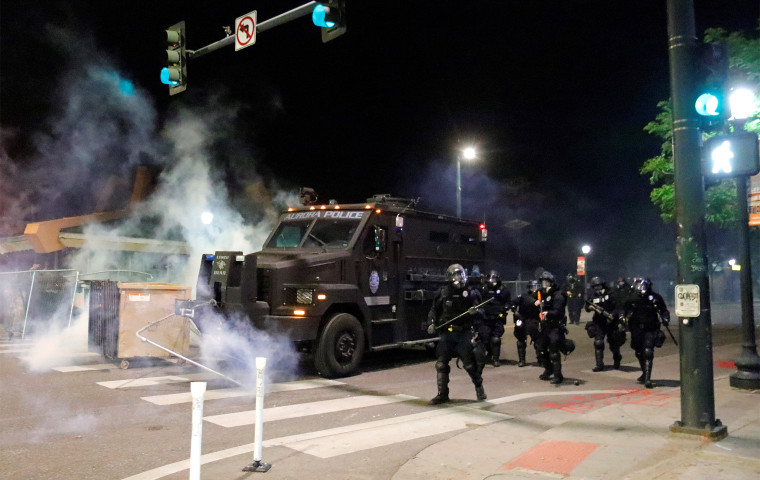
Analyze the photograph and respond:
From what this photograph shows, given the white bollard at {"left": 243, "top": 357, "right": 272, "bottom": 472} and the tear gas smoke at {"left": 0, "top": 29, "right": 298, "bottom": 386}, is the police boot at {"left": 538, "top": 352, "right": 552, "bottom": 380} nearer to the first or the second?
the white bollard at {"left": 243, "top": 357, "right": 272, "bottom": 472}

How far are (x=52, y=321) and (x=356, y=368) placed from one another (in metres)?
8.24

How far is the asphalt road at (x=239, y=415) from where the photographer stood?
5.58 metres

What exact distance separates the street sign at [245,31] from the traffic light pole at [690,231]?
21.9ft

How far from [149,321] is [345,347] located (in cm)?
334

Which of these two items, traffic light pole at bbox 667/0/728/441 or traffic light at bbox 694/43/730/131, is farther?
traffic light at bbox 694/43/730/131

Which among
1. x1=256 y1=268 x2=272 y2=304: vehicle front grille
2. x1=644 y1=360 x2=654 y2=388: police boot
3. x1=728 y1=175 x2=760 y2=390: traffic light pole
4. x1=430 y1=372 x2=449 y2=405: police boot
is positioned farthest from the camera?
x1=256 y1=268 x2=272 y2=304: vehicle front grille

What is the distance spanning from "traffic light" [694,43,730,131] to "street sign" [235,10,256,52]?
6.99 metres

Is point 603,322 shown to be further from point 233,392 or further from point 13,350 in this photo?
point 13,350

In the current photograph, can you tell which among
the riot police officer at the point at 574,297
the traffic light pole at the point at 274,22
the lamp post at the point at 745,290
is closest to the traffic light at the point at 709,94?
the lamp post at the point at 745,290

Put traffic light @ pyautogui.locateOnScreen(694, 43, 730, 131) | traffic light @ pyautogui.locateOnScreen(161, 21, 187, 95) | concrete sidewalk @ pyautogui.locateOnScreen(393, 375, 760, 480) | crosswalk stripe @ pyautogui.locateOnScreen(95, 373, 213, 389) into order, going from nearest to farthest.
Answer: concrete sidewalk @ pyautogui.locateOnScreen(393, 375, 760, 480) → traffic light @ pyautogui.locateOnScreen(694, 43, 730, 131) → crosswalk stripe @ pyautogui.locateOnScreen(95, 373, 213, 389) → traffic light @ pyautogui.locateOnScreen(161, 21, 187, 95)

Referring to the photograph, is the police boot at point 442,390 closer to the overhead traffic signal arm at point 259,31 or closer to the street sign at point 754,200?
the overhead traffic signal arm at point 259,31

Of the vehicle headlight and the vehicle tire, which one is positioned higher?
the vehicle headlight

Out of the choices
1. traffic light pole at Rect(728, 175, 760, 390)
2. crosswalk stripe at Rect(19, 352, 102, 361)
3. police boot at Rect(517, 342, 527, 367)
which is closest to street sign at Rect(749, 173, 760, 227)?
traffic light pole at Rect(728, 175, 760, 390)

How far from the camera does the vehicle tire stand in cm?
1001
